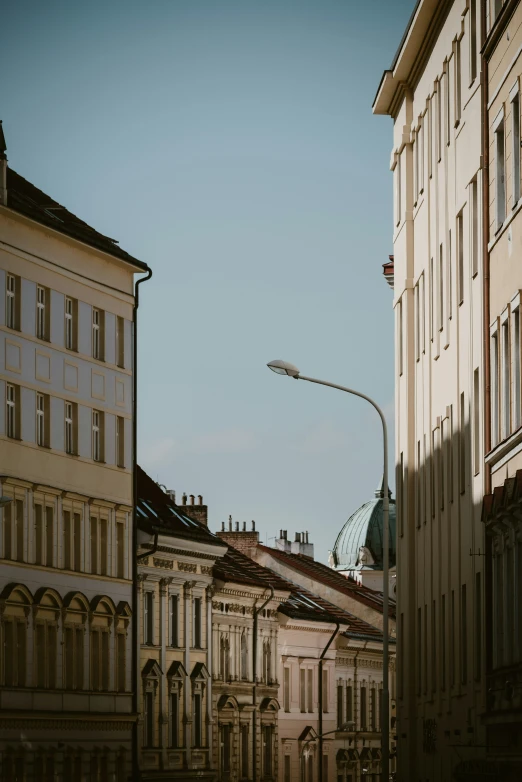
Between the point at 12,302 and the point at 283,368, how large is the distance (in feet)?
58.6

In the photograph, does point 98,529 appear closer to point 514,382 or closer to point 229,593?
point 229,593

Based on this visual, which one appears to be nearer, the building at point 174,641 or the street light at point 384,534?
the street light at point 384,534

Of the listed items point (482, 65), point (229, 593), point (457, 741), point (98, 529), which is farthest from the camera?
point (229, 593)

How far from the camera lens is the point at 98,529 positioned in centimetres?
6662

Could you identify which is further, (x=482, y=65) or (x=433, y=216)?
(x=433, y=216)

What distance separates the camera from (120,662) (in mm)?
67625

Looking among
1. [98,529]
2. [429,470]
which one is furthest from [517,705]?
[98,529]

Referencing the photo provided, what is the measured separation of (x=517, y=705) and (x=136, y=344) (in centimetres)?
4022

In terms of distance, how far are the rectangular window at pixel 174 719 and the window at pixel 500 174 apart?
1694 inches

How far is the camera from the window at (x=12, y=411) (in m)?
60.6

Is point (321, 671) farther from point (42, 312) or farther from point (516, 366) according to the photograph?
point (516, 366)

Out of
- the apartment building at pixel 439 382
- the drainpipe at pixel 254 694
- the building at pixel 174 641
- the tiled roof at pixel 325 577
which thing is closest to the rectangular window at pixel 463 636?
the apartment building at pixel 439 382

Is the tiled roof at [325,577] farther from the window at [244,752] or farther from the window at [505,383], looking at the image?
the window at [505,383]

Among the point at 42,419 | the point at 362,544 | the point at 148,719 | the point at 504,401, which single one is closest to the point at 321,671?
the point at 148,719
